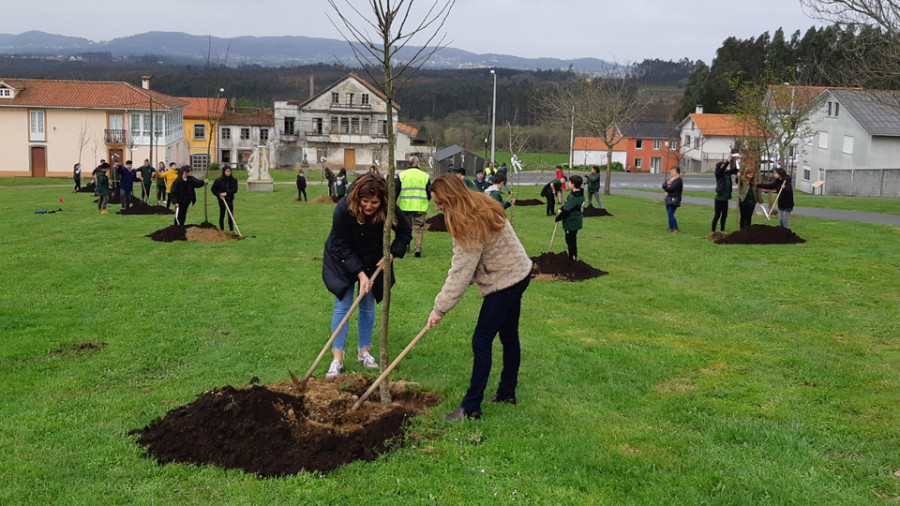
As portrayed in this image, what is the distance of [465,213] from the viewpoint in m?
5.47

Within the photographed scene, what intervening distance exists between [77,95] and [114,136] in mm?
4731

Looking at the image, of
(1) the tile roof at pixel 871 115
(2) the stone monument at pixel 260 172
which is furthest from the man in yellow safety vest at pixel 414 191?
(1) the tile roof at pixel 871 115

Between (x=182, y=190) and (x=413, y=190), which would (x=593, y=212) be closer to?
(x=413, y=190)

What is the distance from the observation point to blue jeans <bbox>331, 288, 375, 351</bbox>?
686cm

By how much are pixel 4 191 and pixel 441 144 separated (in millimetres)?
60421

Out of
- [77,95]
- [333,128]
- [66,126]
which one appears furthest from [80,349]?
[333,128]

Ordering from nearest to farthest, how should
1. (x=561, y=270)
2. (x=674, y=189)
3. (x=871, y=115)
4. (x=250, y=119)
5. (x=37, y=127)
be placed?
(x=561, y=270) → (x=674, y=189) → (x=871, y=115) → (x=37, y=127) → (x=250, y=119)

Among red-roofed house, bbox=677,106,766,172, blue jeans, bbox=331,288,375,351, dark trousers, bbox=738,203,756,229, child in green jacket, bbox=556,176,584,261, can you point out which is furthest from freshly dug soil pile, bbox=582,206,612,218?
red-roofed house, bbox=677,106,766,172

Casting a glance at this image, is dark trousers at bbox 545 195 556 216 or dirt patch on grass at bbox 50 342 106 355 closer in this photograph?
dirt patch on grass at bbox 50 342 106 355

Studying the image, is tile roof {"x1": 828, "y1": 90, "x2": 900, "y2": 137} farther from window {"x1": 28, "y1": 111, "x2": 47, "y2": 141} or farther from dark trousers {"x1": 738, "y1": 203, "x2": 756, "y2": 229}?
window {"x1": 28, "y1": 111, "x2": 47, "y2": 141}

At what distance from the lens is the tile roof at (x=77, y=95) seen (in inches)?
2338

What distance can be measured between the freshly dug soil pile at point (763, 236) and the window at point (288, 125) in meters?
68.5

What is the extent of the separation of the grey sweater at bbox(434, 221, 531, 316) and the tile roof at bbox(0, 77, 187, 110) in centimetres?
5887

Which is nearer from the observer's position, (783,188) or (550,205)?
(783,188)
